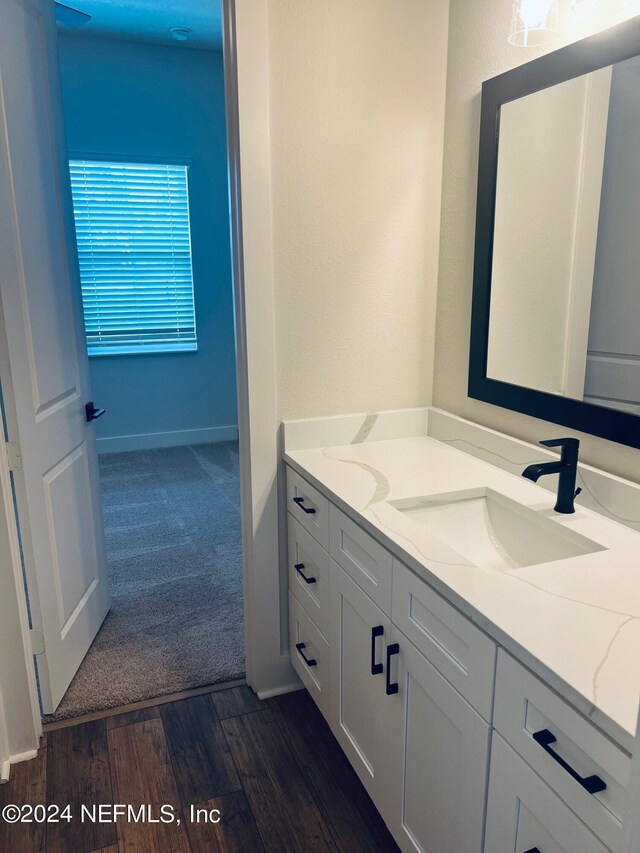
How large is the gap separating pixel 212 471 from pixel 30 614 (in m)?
2.53

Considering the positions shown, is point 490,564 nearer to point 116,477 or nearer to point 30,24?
point 30,24

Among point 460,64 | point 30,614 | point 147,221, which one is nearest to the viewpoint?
point 460,64

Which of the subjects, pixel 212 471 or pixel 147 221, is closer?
pixel 212 471

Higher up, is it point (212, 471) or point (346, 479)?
point (346, 479)

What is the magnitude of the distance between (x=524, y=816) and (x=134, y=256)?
4.61 m

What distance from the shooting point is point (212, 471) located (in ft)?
14.6

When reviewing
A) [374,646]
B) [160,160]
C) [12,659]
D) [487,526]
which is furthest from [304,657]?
[160,160]

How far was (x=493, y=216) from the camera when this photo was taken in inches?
68.9

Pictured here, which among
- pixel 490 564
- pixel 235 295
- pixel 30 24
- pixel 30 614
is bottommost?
pixel 30 614

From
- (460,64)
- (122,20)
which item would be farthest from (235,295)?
(122,20)

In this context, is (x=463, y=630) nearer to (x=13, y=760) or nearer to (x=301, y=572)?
(x=301, y=572)

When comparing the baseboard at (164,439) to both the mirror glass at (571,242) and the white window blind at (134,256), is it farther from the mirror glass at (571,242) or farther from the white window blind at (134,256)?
the mirror glass at (571,242)

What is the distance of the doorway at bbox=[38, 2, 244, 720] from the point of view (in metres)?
3.93

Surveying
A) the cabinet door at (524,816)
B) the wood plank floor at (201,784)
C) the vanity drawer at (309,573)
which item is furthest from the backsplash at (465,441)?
the wood plank floor at (201,784)
